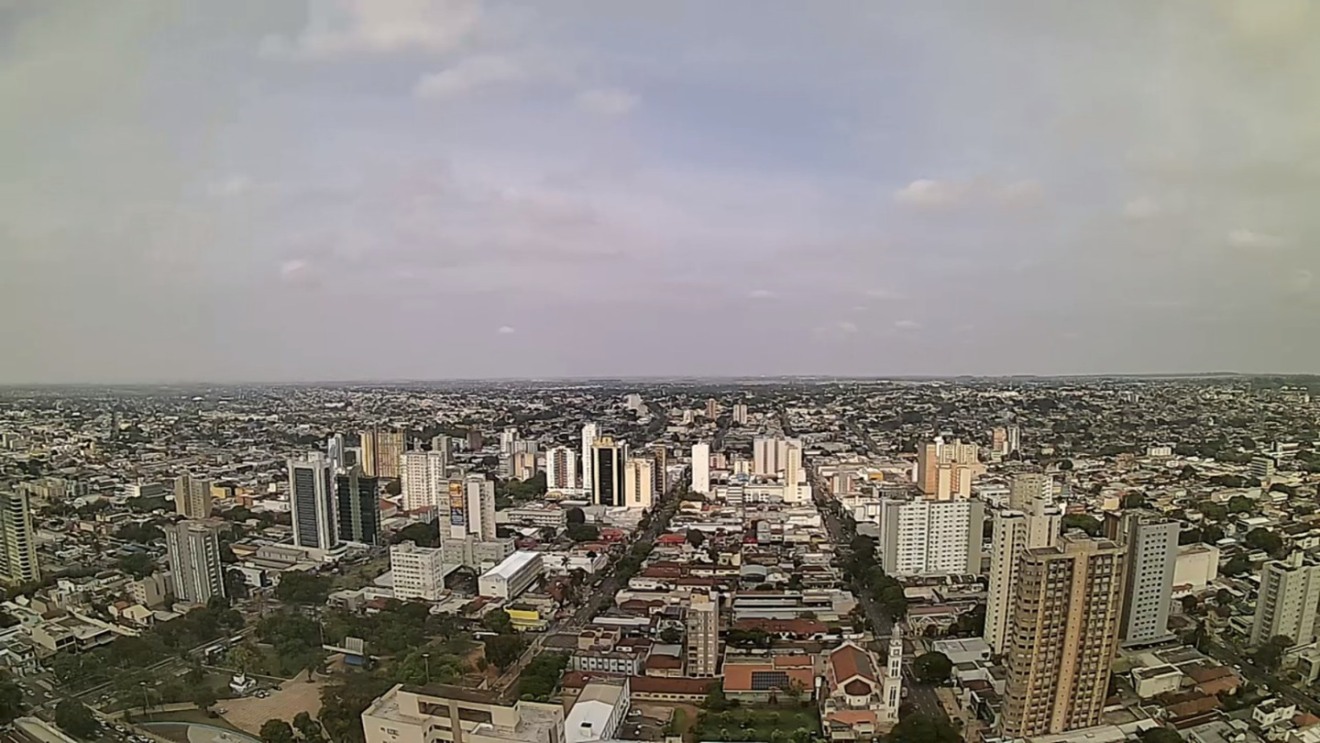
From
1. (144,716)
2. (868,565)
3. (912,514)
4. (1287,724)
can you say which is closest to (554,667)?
(144,716)

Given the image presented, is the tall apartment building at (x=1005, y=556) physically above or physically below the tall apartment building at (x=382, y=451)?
below

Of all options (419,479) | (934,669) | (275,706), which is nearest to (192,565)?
(275,706)

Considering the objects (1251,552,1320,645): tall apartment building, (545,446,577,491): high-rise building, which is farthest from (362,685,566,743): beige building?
(545,446,577,491): high-rise building

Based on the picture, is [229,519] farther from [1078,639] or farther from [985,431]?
[985,431]

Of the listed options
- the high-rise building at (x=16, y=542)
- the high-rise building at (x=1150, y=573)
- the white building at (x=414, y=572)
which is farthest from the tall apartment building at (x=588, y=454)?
the high-rise building at (x=1150, y=573)

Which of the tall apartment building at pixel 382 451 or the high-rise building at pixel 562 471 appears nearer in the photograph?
the tall apartment building at pixel 382 451

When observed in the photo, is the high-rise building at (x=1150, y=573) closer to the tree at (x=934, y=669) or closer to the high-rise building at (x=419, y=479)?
the tree at (x=934, y=669)
